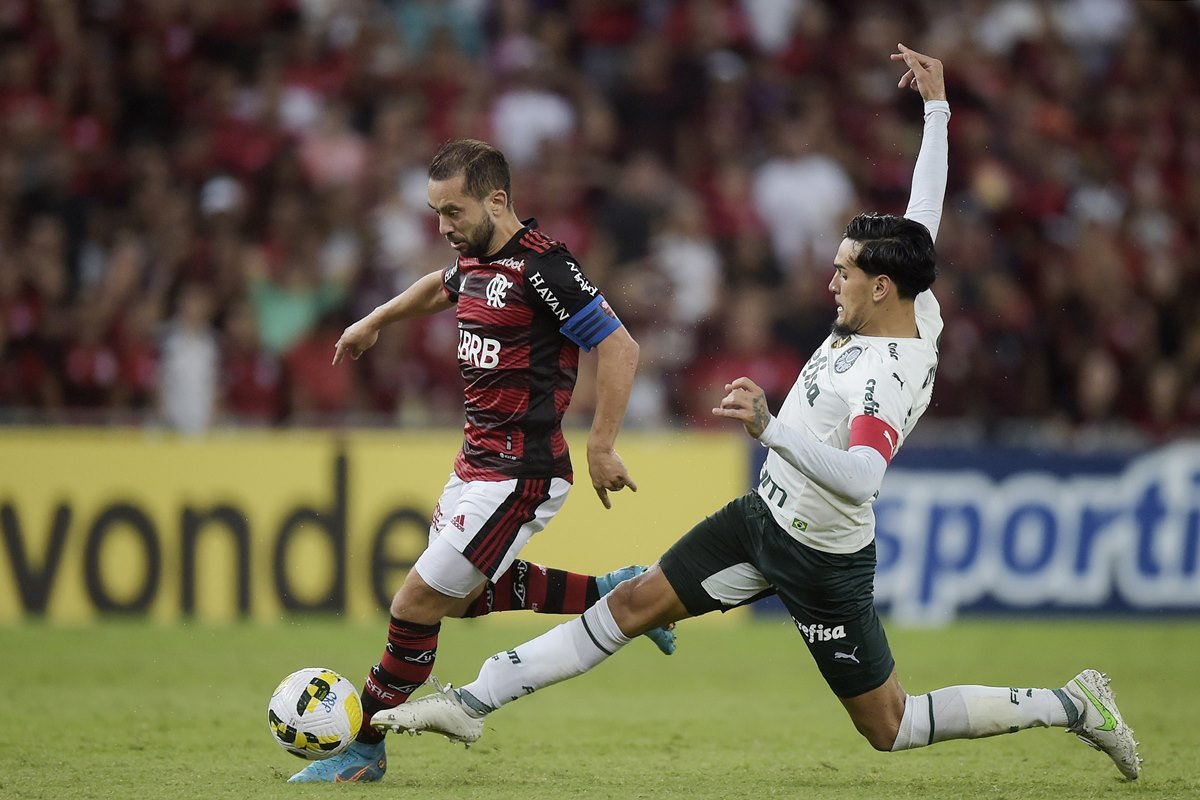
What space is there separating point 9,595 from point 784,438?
27.2ft

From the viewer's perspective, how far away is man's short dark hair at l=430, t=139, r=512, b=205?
657 centimetres

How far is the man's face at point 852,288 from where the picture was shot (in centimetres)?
637

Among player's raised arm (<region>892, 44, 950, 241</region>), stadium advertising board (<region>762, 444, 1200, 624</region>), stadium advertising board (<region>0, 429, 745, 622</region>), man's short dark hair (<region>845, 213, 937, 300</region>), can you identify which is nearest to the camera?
man's short dark hair (<region>845, 213, 937, 300</region>)

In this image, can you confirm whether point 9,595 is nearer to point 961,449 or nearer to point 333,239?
point 333,239

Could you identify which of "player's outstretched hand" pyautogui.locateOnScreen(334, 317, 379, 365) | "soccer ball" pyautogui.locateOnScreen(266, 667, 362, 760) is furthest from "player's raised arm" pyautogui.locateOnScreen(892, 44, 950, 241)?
"soccer ball" pyautogui.locateOnScreen(266, 667, 362, 760)

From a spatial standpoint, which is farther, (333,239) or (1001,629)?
(333,239)

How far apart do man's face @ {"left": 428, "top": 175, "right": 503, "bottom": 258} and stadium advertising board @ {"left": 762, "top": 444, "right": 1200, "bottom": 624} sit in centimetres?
678

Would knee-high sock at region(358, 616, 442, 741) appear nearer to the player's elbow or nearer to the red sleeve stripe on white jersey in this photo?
the player's elbow

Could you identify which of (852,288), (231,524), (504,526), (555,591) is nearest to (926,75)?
(852,288)

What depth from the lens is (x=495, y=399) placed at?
6.74 meters

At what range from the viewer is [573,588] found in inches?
284

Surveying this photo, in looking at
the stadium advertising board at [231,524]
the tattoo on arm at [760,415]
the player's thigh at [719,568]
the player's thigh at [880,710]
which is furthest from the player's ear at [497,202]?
the stadium advertising board at [231,524]

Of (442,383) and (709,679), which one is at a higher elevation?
(442,383)

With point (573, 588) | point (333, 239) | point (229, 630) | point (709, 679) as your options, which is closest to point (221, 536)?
point (229, 630)
